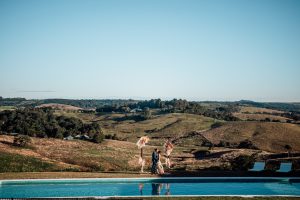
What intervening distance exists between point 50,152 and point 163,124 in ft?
249

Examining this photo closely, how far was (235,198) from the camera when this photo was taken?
17500 millimetres

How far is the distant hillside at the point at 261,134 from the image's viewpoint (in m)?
69.9

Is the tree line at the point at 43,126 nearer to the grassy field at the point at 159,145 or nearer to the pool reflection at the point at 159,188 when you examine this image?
the grassy field at the point at 159,145

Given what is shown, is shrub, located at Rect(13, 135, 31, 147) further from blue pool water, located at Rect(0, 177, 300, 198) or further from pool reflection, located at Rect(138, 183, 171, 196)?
pool reflection, located at Rect(138, 183, 171, 196)

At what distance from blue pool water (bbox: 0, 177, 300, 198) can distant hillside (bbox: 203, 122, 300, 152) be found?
45.3m

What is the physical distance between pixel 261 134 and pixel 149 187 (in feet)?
207

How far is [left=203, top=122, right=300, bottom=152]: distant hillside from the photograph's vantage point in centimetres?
6994

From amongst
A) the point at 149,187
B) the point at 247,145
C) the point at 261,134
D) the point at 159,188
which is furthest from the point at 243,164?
the point at 261,134

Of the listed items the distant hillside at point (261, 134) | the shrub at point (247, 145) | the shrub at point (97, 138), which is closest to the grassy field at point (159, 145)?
the distant hillside at point (261, 134)

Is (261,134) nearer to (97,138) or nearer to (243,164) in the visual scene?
(97,138)

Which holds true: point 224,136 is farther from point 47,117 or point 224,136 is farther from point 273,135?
point 47,117

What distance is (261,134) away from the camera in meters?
79.0

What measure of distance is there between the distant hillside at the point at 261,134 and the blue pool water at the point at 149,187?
45.3 m

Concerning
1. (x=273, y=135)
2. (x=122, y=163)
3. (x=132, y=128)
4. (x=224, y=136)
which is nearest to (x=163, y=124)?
(x=132, y=128)
